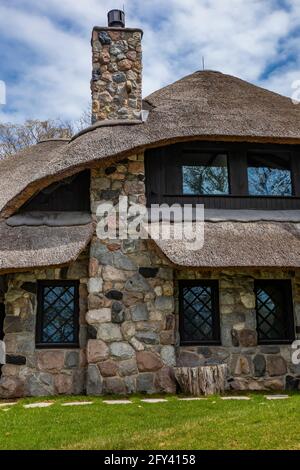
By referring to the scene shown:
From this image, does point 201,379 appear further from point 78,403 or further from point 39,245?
point 39,245

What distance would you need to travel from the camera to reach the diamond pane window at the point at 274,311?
8.27m

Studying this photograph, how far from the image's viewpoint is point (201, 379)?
7.20 meters

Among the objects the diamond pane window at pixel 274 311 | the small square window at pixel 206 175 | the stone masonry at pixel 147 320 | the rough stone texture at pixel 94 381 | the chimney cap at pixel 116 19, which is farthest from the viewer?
the chimney cap at pixel 116 19

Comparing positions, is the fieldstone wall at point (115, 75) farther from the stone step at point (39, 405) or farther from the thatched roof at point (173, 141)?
the stone step at point (39, 405)

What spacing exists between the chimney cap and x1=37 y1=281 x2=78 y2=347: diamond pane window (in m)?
5.29

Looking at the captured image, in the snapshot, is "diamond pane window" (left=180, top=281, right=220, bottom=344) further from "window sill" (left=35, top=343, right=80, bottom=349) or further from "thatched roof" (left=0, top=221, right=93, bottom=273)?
"thatched roof" (left=0, top=221, right=93, bottom=273)

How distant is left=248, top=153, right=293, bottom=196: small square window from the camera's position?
8.94 metres

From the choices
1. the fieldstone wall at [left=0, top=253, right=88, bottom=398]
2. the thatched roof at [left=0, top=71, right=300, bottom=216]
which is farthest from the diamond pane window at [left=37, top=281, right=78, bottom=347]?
the thatched roof at [left=0, top=71, right=300, bottom=216]

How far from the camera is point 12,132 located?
843 inches

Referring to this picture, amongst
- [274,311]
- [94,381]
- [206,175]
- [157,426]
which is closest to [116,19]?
[206,175]

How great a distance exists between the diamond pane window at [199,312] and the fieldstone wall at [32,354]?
5.29 feet

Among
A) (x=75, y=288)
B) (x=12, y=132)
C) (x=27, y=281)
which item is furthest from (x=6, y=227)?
(x=12, y=132)

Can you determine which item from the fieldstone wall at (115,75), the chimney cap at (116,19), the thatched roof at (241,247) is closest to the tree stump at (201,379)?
the thatched roof at (241,247)

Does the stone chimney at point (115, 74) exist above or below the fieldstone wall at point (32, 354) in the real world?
above
